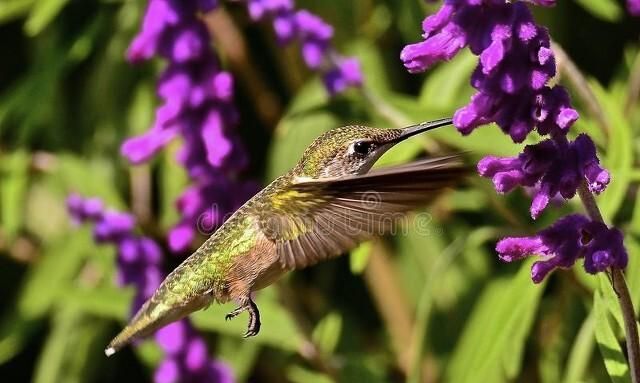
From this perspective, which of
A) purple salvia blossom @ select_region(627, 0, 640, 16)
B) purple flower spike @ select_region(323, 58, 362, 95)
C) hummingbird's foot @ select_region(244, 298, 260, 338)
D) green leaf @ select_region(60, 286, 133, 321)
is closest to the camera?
hummingbird's foot @ select_region(244, 298, 260, 338)

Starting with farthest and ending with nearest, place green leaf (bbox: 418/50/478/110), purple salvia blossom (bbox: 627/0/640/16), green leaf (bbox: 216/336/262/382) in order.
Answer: green leaf (bbox: 216/336/262/382), green leaf (bbox: 418/50/478/110), purple salvia blossom (bbox: 627/0/640/16)

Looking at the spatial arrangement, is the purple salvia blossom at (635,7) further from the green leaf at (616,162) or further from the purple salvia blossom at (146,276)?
the purple salvia blossom at (146,276)

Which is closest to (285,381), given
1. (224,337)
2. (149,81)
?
(224,337)

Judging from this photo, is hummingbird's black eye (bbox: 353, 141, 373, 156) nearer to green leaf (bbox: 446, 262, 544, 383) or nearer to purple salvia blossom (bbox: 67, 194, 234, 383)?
green leaf (bbox: 446, 262, 544, 383)

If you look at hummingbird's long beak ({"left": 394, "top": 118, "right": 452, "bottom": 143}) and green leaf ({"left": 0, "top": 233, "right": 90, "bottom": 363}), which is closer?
hummingbird's long beak ({"left": 394, "top": 118, "right": 452, "bottom": 143})

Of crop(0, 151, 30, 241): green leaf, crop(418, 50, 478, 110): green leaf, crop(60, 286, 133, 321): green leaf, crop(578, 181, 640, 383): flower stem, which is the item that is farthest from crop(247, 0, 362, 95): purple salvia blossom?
crop(578, 181, 640, 383): flower stem

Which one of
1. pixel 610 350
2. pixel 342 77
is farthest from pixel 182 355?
pixel 610 350

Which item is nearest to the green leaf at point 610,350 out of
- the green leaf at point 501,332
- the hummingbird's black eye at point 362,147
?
the hummingbird's black eye at point 362,147
